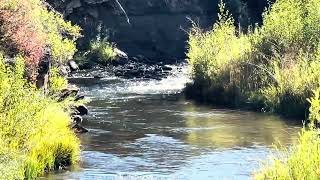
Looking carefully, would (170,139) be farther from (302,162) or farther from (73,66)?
(73,66)

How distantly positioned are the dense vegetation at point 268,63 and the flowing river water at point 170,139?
1478 mm

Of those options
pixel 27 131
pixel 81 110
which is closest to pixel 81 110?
pixel 81 110

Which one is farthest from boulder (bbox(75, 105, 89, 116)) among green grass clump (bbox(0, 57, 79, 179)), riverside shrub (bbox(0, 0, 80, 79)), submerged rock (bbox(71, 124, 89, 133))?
green grass clump (bbox(0, 57, 79, 179))

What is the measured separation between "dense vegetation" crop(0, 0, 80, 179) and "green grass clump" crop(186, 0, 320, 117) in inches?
472

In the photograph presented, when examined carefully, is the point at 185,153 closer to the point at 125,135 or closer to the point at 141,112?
the point at 125,135

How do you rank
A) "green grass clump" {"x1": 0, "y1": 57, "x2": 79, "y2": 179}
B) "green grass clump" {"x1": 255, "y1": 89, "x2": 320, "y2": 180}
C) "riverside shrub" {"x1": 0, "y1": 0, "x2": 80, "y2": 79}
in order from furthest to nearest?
1. "riverside shrub" {"x1": 0, "y1": 0, "x2": 80, "y2": 79}
2. "green grass clump" {"x1": 0, "y1": 57, "x2": 79, "y2": 179}
3. "green grass clump" {"x1": 255, "y1": 89, "x2": 320, "y2": 180}

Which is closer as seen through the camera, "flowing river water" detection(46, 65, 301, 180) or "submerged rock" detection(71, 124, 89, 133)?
"flowing river water" detection(46, 65, 301, 180)

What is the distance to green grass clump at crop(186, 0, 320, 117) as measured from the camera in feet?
116

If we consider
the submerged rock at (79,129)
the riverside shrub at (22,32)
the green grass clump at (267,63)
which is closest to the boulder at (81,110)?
the submerged rock at (79,129)

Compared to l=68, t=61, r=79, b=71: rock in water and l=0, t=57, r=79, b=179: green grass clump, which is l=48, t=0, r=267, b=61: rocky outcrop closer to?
l=68, t=61, r=79, b=71: rock in water

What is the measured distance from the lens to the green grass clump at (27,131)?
19641mm

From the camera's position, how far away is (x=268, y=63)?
40094 mm

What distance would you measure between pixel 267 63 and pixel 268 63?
0.25 m

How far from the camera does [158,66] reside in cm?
6391
